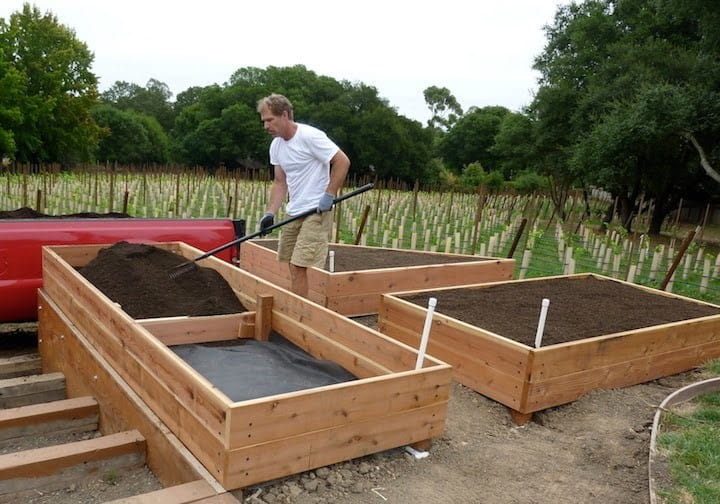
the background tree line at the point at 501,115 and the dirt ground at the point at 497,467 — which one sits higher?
the background tree line at the point at 501,115

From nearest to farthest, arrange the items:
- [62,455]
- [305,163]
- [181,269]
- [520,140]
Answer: [62,455] → [305,163] → [181,269] → [520,140]

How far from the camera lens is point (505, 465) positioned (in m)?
3.04

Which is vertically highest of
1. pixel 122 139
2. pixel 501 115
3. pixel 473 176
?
pixel 501 115

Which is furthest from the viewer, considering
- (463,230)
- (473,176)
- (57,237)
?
(473,176)

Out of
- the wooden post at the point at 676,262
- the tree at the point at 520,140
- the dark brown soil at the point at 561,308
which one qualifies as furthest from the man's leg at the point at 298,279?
the tree at the point at 520,140

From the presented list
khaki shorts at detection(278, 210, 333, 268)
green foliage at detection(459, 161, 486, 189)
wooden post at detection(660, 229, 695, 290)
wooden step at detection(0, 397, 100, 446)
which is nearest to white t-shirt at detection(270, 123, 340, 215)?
khaki shorts at detection(278, 210, 333, 268)

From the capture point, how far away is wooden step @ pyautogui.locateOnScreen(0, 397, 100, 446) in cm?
340

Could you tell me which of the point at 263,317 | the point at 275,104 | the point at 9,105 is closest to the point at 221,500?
the point at 263,317

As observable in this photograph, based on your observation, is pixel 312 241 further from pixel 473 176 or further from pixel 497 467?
pixel 473 176

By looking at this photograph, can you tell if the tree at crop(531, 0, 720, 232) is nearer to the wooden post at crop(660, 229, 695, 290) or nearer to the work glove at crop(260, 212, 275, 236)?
the wooden post at crop(660, 229, 695, 290)

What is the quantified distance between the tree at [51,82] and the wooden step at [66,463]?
43.4 metres

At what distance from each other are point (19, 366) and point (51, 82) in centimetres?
4532

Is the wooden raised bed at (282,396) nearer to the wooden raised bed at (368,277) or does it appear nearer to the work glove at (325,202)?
the work glove at (325,202)

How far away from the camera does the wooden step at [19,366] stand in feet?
14.8
